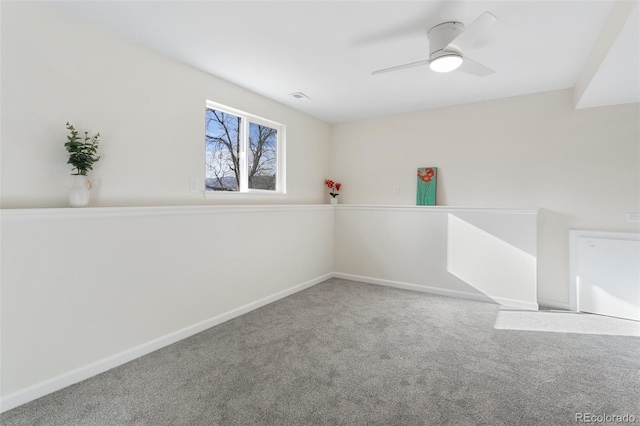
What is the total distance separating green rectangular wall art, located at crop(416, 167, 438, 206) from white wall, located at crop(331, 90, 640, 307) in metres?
0.08

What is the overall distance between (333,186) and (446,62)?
8.74 feet

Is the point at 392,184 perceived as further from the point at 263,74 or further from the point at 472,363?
the point at 472,363

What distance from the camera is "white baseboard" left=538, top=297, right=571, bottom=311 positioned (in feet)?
10.5

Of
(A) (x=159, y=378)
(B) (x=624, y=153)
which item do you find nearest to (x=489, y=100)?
(B) (x=624, y=153)

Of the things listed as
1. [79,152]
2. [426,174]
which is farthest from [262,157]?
[426,174]

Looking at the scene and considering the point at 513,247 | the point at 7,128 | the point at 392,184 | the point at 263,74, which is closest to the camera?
the point at 7,128

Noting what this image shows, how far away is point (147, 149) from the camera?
2.41 m

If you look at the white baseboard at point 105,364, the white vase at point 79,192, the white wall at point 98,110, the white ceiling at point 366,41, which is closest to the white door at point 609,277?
the white ceiling at point 366,41

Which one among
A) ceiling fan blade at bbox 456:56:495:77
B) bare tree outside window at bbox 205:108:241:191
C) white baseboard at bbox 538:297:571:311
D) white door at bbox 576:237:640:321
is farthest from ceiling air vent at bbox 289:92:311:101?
white baseboard at bbox 538:297:571:311

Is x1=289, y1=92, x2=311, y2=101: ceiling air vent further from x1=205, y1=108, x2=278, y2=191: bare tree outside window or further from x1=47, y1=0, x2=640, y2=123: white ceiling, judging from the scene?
x1=205, y1=108, x2=278, y2=191: bare tree outside window

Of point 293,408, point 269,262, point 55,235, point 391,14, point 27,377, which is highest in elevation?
point 391,14

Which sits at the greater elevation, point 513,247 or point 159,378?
point 513,247

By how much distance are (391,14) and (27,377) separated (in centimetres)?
303

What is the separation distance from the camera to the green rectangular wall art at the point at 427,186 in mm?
3906
